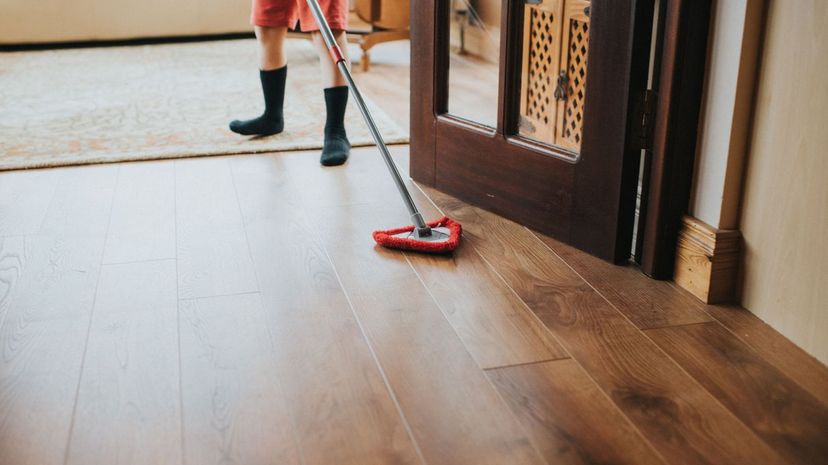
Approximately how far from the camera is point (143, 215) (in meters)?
2.03

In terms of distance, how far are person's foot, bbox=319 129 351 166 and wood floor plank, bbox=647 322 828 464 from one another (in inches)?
48.1

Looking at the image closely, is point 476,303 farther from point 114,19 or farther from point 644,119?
point 114,19

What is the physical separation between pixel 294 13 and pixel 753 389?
1.79m

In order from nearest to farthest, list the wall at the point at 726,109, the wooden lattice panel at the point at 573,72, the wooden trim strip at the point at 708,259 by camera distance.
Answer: the wall at the point at 726,109 → the wooden trim strip at the point at 708,259 → the wooden lattice panel at the point at 573,72

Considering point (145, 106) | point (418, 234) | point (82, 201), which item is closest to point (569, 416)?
point (418, 234)

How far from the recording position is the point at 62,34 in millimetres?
4500

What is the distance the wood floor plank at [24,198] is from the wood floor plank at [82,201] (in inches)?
0.7

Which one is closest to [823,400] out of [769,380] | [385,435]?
[769,380]

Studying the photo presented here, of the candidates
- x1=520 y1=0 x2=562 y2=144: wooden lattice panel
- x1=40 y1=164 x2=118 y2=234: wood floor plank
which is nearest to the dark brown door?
x1=520 y1=0 x2=562 y2=144: wooden lattice panel

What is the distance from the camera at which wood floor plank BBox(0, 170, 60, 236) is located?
1.96 m

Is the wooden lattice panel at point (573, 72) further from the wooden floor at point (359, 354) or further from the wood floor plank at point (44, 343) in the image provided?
the wood floor plank at point (44, 343)

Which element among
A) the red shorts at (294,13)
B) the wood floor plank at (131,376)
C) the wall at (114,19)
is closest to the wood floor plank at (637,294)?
the wood floor plank at (131,376)

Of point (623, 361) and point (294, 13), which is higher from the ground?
point (294, 13)

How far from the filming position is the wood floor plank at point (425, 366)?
1.12m
